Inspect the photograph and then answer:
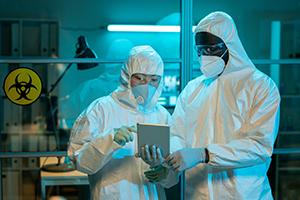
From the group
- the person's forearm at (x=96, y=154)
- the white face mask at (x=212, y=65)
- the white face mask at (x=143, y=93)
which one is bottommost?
the person's forearm at (x=96, y=154)

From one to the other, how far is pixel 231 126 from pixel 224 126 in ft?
0.10

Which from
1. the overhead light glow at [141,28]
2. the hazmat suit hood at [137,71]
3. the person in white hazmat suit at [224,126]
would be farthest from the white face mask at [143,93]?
the overhead light glow at [141,28]

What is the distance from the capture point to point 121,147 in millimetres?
1936

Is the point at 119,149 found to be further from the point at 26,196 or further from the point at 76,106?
the point at 26,196

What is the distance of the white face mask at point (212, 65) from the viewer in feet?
6.39

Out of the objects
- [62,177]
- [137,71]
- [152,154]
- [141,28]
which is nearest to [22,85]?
[62,177]

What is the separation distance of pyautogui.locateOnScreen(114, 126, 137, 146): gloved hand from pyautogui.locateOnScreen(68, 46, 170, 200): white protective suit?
0.06 m

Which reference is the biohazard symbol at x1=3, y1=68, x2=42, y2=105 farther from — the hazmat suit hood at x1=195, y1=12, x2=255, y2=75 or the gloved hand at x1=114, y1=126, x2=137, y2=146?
the hazmat suit hood at x1=195, y1=12, x2=255, y2=75

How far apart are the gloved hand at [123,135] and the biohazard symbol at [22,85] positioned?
1.19 m

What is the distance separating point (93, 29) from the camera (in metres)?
3.25

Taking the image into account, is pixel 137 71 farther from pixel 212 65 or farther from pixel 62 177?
pixel 62 177

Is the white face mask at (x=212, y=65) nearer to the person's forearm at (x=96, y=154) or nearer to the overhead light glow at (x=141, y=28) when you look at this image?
the person's forearm at (x=96, y=154)

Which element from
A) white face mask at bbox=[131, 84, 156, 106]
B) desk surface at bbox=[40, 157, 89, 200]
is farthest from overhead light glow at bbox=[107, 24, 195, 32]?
white face mask at bbox=[131, 84, 156, 106]

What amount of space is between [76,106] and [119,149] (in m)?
1.21
